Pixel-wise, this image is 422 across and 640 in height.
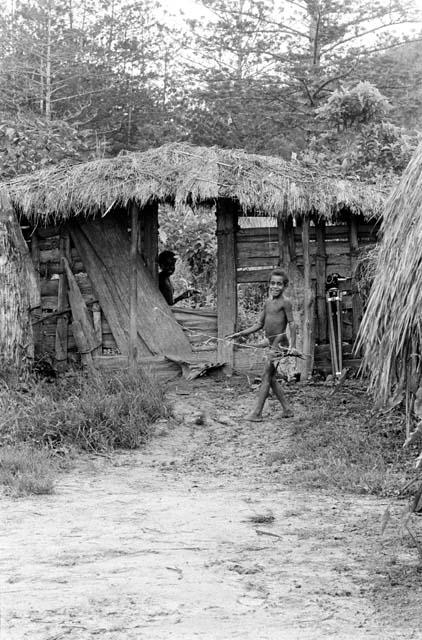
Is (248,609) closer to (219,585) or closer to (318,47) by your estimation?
(219,585)

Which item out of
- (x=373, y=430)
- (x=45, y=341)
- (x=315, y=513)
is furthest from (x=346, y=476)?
(x=45, y=341)

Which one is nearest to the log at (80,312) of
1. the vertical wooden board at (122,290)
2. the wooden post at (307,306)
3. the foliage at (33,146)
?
the vertical wooden board at (122,290)

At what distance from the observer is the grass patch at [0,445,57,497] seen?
6.30 m

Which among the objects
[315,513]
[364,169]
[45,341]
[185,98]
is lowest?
[315,513]

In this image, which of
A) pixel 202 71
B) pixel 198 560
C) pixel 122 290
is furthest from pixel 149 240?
pixel 202 71

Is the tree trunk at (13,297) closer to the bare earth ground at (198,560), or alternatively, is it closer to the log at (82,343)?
the log at (82,343)

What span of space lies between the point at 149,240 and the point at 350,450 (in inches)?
191

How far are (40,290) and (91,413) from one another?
352 centimetres

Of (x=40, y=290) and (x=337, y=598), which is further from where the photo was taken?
(x=40, y=290)

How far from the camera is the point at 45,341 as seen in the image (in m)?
11.1

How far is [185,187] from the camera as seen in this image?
1020cm

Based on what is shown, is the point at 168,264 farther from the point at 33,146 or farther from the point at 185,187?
the point at 33,146

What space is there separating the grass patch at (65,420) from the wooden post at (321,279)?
2.87 metres

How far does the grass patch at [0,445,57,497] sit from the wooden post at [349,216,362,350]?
16.3 feet
